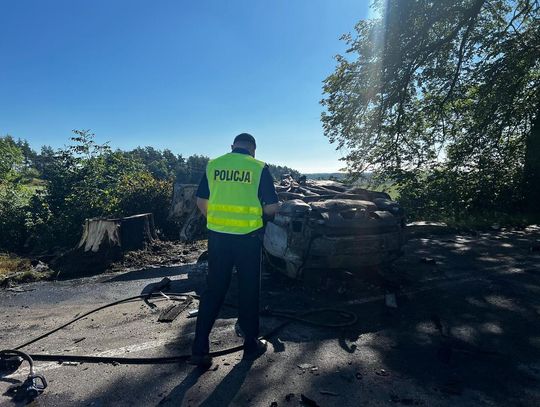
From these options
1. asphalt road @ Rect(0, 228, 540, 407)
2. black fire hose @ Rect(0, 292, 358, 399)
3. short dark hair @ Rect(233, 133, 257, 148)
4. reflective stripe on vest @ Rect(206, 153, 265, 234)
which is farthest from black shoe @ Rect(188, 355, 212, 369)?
short dark hair @ Rect(233, 133, 257, 148)

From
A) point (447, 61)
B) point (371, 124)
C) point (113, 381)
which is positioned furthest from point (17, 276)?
point (447, 61)

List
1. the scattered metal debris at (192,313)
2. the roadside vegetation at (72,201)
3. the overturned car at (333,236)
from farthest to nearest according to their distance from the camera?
the roadside vegetation at (72,201)
the overturned car at (333,236)
the scattered metal debris at (192,313)

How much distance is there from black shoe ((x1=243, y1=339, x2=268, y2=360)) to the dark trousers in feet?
0.07

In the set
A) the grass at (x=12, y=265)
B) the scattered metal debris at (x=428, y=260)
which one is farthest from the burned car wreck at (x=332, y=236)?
the grass at (x=12, y=265)

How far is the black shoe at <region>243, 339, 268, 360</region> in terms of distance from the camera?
→ 325cm

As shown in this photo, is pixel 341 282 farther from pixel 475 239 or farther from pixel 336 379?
pixel 475 239

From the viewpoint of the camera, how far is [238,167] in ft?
10.8

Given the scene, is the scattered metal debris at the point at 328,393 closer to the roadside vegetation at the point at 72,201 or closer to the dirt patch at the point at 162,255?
the dirt patch at the point at 162,255

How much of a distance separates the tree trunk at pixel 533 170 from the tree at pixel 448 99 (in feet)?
0.12

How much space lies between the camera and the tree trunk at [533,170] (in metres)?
12.7

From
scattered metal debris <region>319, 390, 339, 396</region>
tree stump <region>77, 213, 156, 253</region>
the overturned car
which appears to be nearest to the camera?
scattered metal debris <region>319, 390, 339, 396</region>

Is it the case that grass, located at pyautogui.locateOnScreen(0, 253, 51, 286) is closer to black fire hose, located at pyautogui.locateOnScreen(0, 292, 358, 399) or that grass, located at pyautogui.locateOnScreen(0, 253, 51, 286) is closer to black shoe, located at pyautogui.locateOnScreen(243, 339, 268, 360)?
black fire hose, located at pyautogui.locateOnScreen(0, 292, 358, 399)

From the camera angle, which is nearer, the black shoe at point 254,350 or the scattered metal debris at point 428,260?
the black shoe at point 254,350

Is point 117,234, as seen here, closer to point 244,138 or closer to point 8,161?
point 244,138
